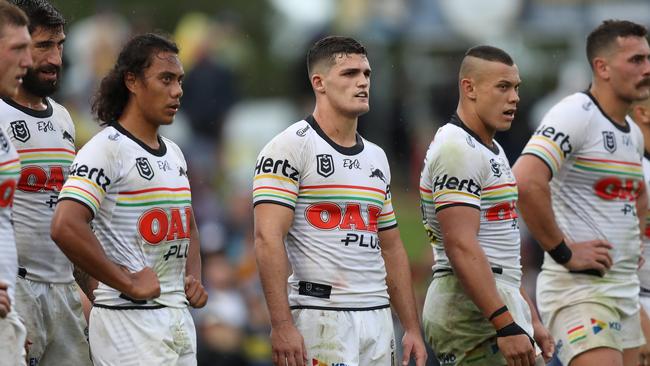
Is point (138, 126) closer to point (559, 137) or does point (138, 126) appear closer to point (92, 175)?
point (92, 175)

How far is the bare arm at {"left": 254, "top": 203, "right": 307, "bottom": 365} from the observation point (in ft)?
29.1

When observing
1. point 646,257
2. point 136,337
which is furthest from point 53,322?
point 646,257

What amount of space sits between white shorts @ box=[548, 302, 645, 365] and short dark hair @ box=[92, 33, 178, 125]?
12.5 feet

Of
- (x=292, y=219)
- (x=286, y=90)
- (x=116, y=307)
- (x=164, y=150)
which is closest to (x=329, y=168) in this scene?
(x=292, y=219)

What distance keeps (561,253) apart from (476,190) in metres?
1.27

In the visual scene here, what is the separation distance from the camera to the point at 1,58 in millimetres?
8055

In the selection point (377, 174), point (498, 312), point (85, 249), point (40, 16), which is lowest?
point (498, 312)

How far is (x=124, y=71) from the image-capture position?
9102 mm

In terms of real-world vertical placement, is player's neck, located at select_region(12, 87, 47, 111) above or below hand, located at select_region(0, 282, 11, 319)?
above

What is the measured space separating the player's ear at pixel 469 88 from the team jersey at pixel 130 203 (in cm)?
233

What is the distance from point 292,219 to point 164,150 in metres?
0.95

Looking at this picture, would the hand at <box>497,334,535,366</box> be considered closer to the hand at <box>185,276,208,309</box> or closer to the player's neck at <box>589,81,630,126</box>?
the hand at <box>185,276,208,309</box>

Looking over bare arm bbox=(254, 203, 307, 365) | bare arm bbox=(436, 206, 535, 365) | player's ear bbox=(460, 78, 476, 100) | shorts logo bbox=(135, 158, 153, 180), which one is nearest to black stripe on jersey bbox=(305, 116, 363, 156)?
bare arm bbox=(254, 203, 307, 365)

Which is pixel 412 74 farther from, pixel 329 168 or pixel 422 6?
pixel 329 168
